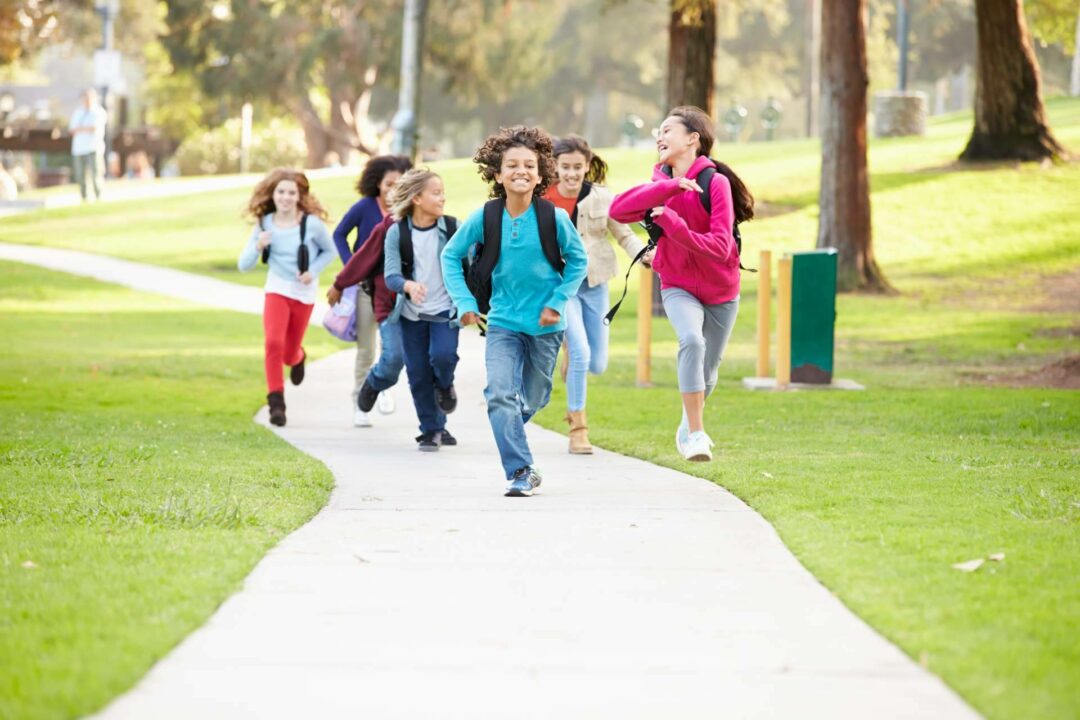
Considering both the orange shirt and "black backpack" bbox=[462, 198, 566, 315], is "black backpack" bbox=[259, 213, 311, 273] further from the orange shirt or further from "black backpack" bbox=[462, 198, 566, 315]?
"black backpack" bbox=[462, 198, 566, 315]

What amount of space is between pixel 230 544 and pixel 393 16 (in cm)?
5390

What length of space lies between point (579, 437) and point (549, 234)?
2297 mm

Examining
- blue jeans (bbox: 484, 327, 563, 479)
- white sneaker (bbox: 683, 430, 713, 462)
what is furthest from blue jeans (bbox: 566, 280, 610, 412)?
blue jeans (bbox: 484, 327, 563, 479)

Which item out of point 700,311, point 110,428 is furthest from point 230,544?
point 110,428

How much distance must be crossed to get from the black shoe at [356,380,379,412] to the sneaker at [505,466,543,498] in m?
3.12

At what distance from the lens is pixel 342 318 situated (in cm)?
1195

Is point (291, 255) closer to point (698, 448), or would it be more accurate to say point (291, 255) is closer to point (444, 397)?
point (444, 397)

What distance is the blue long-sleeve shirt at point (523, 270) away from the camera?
8516mm

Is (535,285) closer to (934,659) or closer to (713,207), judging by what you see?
(713,207)

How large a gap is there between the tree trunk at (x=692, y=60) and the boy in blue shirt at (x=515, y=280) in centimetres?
1370

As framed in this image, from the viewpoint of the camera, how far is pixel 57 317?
69.4 ft

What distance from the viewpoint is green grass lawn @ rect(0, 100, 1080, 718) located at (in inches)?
223

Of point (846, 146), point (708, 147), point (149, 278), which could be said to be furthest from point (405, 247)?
point (149, 278)

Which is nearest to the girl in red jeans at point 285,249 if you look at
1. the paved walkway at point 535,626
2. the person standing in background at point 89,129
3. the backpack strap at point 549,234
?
the backpack strap at point 549,234
